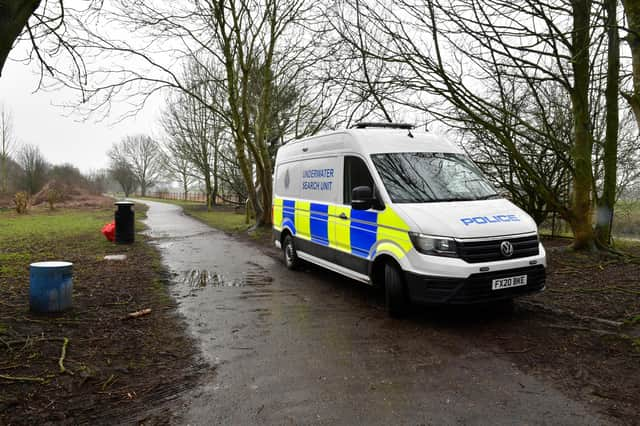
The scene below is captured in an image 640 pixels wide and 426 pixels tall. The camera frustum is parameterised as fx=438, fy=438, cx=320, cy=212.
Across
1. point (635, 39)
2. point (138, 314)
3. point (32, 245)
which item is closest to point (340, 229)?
point (138, 314)

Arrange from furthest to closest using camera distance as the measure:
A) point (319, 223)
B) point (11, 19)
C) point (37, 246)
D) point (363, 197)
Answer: point (37, 246) < point (319, 223) < point (363, 197) < point (11, 19)

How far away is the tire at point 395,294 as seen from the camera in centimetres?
523

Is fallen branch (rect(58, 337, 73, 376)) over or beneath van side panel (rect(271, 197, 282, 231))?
beneath

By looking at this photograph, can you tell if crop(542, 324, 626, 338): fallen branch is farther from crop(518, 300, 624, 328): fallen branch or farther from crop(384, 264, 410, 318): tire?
crop(384, 264, 410, 318): tire

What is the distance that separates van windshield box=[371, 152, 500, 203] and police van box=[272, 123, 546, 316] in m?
0.01

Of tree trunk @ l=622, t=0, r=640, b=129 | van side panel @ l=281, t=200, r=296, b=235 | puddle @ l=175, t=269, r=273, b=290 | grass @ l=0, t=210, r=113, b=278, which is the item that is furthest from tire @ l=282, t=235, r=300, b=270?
A: tree trunk @ l=622, t=0, r=640, b=129

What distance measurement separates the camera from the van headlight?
4781mm

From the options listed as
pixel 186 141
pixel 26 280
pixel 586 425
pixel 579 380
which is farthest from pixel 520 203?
pixel 186 141

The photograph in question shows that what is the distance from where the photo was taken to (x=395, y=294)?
5250 millimetres

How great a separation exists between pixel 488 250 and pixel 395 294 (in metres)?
1.18

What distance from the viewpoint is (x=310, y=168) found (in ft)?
25.5

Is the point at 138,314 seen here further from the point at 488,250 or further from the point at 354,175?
the point at 488,250

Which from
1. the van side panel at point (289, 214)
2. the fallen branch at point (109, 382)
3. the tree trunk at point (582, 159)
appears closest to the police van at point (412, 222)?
the van side panel at point (289, 214)

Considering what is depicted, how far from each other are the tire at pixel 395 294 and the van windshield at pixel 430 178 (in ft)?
3.01
